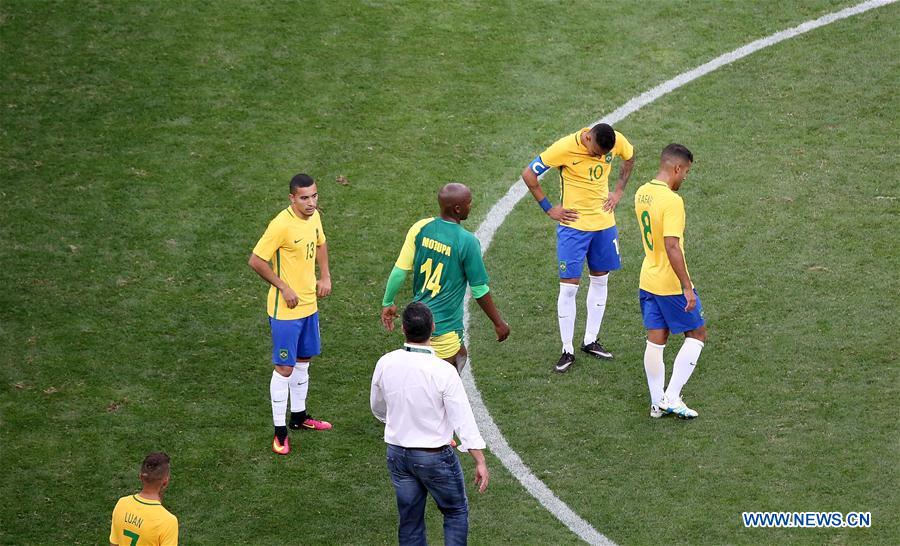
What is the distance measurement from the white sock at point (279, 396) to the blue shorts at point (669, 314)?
3075mm

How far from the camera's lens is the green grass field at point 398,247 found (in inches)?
362

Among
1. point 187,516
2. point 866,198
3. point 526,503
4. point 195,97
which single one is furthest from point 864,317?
point 195,97

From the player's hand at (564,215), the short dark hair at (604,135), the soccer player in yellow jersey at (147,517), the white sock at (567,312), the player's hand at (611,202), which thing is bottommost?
the soccer player in yellow jersey at (147,517)

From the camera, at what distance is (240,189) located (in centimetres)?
1327

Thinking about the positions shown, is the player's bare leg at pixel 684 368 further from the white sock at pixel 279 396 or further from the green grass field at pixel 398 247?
the white sock at pixel 279 396

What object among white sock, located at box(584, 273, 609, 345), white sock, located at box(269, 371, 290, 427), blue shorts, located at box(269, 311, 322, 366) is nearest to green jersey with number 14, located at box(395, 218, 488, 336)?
blue shorts, located at box(269, 311, 322, 366)

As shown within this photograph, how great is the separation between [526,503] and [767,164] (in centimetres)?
598

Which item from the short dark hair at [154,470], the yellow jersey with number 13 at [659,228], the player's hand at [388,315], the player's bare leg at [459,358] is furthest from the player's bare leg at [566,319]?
the short dark hair at [154,470]

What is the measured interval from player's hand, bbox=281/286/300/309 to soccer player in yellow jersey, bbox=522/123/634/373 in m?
2.52

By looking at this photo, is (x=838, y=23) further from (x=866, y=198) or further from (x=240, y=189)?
(x=240, y=189)

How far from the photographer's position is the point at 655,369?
9836 millimetres

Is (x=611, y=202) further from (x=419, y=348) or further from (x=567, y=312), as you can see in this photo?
(x=419, y=348)

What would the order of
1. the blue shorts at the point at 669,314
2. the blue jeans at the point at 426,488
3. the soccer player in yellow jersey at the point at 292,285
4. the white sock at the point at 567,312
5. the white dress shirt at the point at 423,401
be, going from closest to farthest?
the white dress shirt at the point at 423,401, the blue jeans at the point at 426,488, the soccer player in yellow jersey at the point at 292,285, the blue shorts at the point at 669,314, the white sock at the point at 567,312

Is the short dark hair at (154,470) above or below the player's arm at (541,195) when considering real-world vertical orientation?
below
